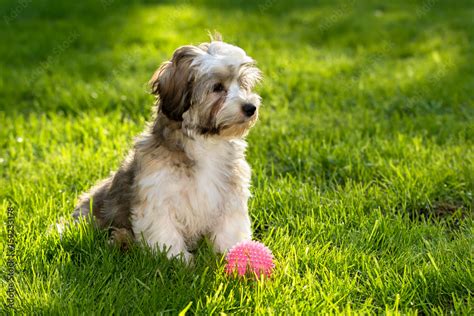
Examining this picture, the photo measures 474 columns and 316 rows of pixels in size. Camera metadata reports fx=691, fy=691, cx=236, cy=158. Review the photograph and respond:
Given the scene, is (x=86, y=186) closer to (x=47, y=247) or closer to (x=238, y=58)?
(x=47, y=247)

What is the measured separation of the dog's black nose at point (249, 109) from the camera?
3.84 metres

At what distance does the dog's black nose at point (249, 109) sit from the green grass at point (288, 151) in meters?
0.90

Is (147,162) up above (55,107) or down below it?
above

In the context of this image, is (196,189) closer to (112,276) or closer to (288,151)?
(112,276)

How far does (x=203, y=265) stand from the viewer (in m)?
4.08

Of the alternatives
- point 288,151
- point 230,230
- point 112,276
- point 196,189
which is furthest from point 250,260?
point 288,151

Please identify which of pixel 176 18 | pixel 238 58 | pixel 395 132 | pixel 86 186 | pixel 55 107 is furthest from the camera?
pixel 176 18

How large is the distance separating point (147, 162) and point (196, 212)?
0.42 m

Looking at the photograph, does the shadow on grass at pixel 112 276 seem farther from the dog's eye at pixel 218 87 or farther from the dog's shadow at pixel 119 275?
the dog's eye at pixel 218 87

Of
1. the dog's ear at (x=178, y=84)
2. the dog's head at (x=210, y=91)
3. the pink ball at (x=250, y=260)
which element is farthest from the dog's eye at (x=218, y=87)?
the pink ball at (x=250, y=260)

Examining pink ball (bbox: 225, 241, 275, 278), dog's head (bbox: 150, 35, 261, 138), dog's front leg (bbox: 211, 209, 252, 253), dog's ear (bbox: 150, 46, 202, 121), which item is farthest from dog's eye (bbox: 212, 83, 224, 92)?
pink ball (bbox: 225, 241, 275, 278)

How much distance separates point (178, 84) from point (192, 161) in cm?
47

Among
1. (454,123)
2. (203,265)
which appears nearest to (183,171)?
(203,265)

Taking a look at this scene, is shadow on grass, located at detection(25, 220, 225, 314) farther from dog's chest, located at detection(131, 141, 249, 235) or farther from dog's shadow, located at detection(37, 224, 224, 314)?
dog's chest, located at detection(131, 141, 249, 235)
